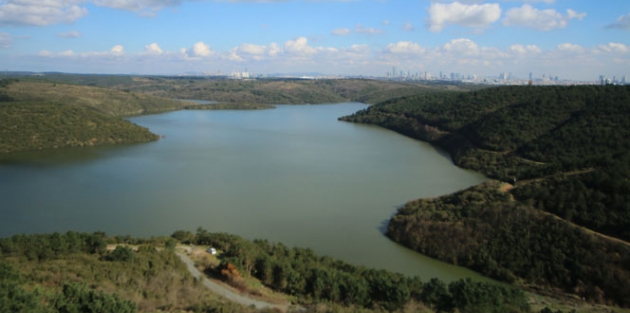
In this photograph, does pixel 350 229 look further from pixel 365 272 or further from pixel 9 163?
pixel 9 163

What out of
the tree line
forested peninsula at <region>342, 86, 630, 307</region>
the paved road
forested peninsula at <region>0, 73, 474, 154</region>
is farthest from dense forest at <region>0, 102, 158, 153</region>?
the tree line

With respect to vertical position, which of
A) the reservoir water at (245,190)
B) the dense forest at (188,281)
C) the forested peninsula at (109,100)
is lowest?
the reservoir water at (245,190)

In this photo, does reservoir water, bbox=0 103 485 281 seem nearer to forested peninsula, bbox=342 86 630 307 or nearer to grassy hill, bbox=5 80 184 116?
forested peninsula, bbox=342 86 630 307

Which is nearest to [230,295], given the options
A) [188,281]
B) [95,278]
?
[188,281]

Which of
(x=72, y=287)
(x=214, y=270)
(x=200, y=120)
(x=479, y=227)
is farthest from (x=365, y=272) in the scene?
(x=200, y=120)

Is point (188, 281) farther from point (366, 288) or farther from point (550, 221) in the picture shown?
point (550, 221)

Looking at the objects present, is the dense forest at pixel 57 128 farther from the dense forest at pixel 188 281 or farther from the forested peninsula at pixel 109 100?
the dense forest at pixel 188 281

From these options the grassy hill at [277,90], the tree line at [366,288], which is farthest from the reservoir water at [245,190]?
the grassy hill at [277,90]
